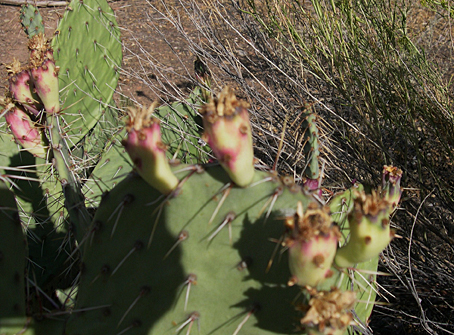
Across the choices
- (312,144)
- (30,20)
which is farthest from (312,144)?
(30,20)

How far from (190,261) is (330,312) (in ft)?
1.22

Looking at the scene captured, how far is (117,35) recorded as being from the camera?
8.38 ft

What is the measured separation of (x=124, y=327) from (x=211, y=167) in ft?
1.51

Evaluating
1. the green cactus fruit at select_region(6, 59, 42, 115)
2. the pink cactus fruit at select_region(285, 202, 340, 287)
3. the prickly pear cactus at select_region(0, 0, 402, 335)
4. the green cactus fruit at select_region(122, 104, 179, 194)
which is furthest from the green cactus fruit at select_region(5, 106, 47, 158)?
the pink cactus fruit at select_region(285, 202, 340, 287)

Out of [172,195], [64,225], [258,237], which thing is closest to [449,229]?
[258,237]

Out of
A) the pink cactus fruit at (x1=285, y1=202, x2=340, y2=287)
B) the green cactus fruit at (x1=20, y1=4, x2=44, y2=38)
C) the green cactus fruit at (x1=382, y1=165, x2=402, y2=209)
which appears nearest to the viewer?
the pink cactus fruit at (x1=285, y1=202, x2=340, y2=287)

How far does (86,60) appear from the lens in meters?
2.36

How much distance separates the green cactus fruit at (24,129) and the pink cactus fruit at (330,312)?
1.15 meters

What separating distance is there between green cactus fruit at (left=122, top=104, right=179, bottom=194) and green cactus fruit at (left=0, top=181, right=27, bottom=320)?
42 centimetres

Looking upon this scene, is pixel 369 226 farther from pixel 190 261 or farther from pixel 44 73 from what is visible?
pixel 44 73

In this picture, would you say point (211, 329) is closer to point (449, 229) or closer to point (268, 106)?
point (449, 229)

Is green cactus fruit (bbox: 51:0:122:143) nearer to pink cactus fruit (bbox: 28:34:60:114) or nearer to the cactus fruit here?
pink cactus fruit (bbox: 28:34:60:114)

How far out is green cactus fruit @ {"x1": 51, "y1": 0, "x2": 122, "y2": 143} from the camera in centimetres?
222

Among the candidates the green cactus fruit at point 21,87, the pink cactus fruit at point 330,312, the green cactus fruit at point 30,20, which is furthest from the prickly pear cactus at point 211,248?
the green cactus fruit at point 30,20
